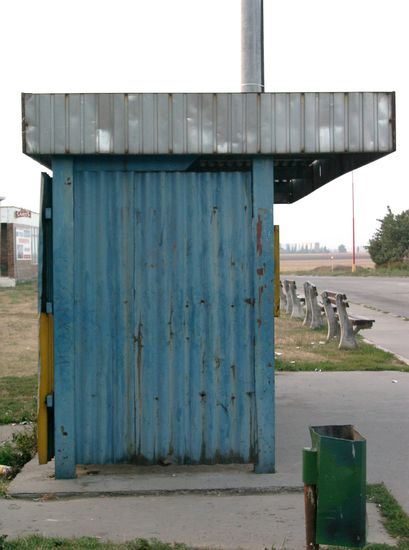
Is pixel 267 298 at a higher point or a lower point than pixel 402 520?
higher

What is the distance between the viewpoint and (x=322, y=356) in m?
14.7

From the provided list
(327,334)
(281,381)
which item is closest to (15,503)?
(281,381)

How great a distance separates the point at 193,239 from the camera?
657 centimetres

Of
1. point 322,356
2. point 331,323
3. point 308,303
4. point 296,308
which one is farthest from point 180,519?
point 296,308

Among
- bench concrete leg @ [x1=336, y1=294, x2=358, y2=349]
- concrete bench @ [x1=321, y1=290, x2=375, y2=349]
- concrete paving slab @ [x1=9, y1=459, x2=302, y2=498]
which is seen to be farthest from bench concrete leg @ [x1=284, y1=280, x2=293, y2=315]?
concrete paving slab @ [x1=9, y1=459, x2=302, y2=498]

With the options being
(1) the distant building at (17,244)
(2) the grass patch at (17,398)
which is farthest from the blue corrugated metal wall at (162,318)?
(1) the distant building at (17,244)

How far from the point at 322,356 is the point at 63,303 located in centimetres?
882

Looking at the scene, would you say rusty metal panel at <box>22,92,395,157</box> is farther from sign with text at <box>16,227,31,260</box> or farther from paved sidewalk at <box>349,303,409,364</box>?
sign with text at <box>16,227,31,260</box>

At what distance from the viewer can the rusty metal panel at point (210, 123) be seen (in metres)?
6.19

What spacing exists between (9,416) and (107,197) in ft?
12.4

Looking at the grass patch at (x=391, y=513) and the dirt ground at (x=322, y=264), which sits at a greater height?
the dirt ground at (x=322, y=264)

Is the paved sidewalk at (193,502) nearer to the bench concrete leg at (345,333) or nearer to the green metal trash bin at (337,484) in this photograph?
the green metal trash bin at (337,484)

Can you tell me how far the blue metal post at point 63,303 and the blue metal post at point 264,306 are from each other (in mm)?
1342

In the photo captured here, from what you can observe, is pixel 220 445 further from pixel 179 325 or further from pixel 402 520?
pixel 402 520
